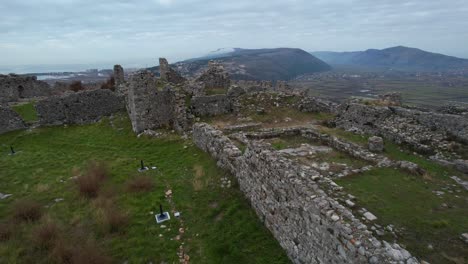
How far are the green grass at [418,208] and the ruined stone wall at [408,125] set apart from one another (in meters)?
5.06

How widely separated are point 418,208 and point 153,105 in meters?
18.4

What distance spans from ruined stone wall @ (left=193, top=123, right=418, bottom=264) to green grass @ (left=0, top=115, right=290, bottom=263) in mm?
688

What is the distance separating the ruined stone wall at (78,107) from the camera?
2414 cm

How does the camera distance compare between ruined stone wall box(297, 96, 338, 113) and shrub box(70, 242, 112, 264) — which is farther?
ruined stone wall box(297, 96, 338, 113)

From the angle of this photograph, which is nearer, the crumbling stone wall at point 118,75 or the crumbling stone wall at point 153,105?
the crumbling stone wall at point 153,105

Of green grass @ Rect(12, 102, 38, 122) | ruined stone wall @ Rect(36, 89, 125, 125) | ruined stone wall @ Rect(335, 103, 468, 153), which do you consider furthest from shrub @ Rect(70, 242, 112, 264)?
green grass @ Rect(12, 102, 38, 122)

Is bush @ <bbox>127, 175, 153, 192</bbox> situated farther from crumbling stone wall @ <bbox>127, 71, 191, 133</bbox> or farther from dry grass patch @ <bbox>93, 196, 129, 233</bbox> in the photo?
crumbling stone wall @ <bbox>127, 71, 191, 133</bbox>

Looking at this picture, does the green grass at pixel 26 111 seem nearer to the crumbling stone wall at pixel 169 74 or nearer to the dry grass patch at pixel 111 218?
the crumbling stone wall at pixel 169 74

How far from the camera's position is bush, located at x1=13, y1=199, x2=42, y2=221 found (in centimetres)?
1032

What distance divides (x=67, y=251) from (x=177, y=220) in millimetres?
3608

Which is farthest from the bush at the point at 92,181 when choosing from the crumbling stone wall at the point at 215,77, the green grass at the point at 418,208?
the crumbling stone wall at the point at 215,77

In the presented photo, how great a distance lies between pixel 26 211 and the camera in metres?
10.4

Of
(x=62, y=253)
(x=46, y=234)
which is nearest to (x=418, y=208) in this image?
(x=62, y=253)

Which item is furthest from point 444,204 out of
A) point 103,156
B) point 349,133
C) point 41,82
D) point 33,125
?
point 41,82
